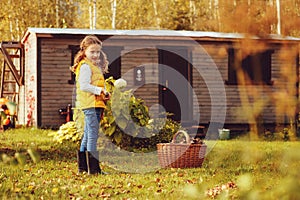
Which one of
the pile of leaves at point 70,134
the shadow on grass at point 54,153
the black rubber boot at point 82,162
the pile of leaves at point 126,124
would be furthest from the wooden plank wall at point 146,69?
the black rubber boot at point 82,162

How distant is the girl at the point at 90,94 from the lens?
323 inches

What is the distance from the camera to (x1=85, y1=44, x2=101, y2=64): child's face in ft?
27.3

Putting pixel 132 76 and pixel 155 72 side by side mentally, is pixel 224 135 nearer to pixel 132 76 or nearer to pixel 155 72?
pixel 155 72

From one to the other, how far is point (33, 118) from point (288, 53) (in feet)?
58.4

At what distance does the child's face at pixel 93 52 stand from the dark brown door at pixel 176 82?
1118 centimetres

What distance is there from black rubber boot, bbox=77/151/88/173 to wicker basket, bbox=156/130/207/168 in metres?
1.36

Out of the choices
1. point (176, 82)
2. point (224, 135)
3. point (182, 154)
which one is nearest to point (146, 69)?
point (176, 82)

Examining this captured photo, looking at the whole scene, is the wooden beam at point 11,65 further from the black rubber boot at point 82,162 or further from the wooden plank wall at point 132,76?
the black rubber boot at point 82,162

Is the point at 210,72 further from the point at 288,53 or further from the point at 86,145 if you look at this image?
the point at 288,53

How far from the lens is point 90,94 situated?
8.21 m

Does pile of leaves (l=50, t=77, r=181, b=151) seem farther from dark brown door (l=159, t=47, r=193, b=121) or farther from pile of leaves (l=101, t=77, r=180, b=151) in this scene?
dark brown door (l=159, t=47, r=193, b=121)

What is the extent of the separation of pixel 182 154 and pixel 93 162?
157 cm

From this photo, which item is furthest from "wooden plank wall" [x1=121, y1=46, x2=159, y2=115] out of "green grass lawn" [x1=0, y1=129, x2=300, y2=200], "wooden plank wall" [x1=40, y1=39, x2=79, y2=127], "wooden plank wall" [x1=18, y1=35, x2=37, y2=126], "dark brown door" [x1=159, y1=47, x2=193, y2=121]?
"green grass lawn" [x1=0, y1=129, x2=300, y2=200]

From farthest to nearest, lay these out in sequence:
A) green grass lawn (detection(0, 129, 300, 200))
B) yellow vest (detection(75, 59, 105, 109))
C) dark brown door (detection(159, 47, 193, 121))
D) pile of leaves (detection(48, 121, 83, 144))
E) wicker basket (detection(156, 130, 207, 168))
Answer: dark brown door (detection(159, 47, 193, 121))
pile of leaves (detection(48, 121, 83, 144))
wicker basket (detection(156, 130, 207, 168))
yellow vest (detection(75, 59, 105, 109))
green grass lawn (detection(0, 129, 300, 200))
